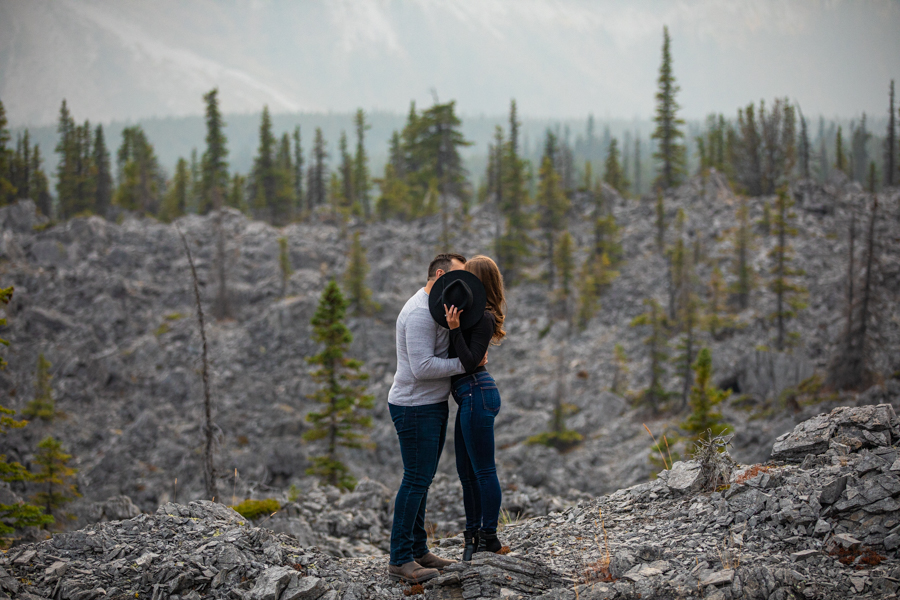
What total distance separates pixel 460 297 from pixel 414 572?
3009mm

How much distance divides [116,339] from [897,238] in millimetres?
64538

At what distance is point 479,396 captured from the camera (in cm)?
546

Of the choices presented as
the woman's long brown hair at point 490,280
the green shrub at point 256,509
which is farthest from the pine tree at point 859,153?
the woman's long brown hair at point 490,280

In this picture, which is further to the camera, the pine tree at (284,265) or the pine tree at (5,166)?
the pine tree at (5,166)

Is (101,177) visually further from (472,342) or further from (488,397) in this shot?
(488,397)

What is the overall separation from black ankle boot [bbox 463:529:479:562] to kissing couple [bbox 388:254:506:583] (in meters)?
0.26

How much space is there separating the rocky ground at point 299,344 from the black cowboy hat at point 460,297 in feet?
36.8

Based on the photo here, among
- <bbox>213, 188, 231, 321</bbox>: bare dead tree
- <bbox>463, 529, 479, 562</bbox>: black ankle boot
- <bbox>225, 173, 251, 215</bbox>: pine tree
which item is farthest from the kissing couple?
<bbox>225, 173, 251, 215</bbox>: pine tree

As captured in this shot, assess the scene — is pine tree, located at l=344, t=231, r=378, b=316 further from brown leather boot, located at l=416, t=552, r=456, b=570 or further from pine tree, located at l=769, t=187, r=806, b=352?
brown leather boot, located at l=416, t=552, r=456, b=570

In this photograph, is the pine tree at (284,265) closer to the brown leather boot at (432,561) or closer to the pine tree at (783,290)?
the pine tree at (783,290)

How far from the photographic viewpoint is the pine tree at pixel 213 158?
51.0m

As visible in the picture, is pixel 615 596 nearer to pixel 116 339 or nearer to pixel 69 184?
pixel 116 339

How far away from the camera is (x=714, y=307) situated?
1606 inches

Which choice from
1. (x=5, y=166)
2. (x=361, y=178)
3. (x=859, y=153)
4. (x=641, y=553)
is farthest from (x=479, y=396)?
(x=859, y=153)
